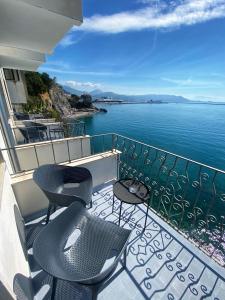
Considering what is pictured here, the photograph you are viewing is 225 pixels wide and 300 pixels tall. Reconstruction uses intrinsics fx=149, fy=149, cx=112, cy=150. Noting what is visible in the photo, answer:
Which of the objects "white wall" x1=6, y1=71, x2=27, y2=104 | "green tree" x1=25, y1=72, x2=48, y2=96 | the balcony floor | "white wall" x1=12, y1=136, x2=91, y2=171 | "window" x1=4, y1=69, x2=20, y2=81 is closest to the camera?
the balcony floor

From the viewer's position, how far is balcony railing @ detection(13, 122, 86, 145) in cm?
471

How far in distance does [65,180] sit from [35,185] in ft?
1.48

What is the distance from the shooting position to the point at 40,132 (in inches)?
195

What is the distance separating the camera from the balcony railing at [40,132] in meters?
4.71

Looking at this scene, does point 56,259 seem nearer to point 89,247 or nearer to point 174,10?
point 89,247

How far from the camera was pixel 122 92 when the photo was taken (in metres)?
190

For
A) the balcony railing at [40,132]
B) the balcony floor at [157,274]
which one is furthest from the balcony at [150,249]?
the balcony railing at [40,132]

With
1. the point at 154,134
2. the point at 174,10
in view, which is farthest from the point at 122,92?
the point at 174,10

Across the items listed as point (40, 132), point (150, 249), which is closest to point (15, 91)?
point (40, 132)

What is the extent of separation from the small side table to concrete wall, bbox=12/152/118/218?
2.43 ft

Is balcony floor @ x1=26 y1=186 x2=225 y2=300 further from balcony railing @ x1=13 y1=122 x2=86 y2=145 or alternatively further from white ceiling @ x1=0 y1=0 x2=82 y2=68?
balcony railing @ x1=13 y1=122 x2=86 y2=145

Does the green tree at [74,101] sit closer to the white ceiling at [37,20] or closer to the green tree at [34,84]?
the green tree at [34,84]

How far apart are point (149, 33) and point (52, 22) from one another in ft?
46.3

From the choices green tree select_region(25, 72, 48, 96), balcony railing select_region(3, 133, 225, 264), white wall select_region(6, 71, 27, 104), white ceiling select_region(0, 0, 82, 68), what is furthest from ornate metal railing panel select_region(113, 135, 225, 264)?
green tree select_region(25, 72, 48, 96)
